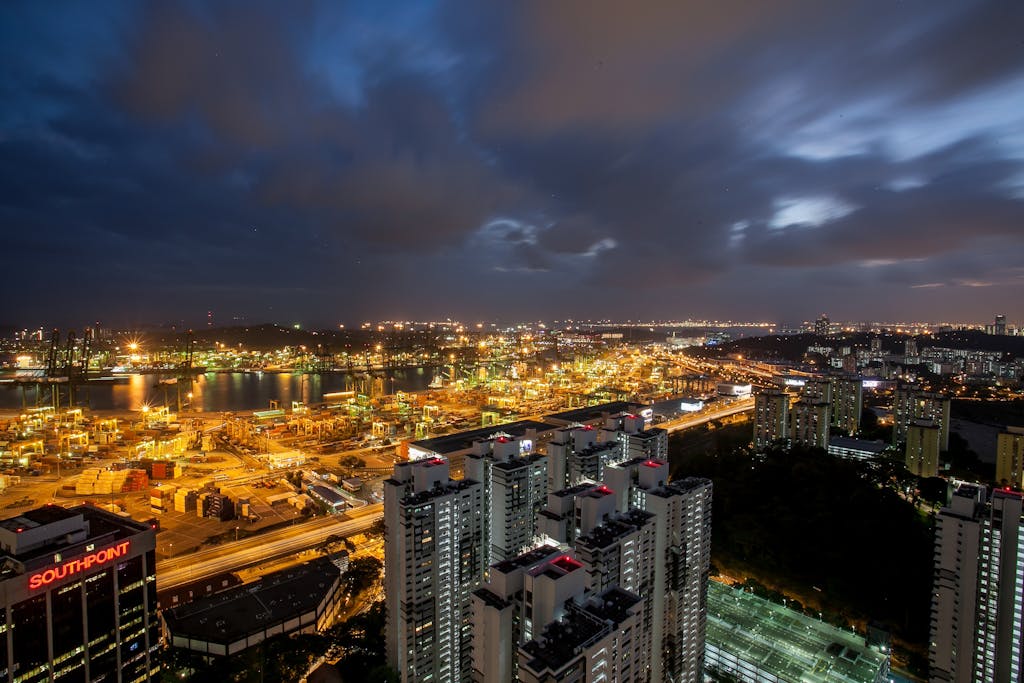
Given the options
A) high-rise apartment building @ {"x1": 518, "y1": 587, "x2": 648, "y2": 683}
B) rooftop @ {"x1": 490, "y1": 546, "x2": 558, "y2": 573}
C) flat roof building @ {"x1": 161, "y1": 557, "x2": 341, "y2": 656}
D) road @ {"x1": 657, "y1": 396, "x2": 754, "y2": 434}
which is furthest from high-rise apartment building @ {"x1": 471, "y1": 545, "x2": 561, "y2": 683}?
road @ {"x1": 657, "y1": 396, "x2": 754, "y2": 434}

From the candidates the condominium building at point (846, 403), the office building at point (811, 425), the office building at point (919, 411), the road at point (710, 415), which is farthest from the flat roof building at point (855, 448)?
the road at point (710, 415)

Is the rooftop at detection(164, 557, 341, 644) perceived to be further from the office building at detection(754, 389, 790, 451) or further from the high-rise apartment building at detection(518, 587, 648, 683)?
the office building at detection(754, 389, 790, 451)

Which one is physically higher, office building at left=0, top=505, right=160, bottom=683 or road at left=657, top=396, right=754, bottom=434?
office building at left=0, top=505, right=160, bottom=683

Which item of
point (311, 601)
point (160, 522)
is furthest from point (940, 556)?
point (160, 522)

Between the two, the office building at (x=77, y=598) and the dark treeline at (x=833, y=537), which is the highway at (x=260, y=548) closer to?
the office building at (x=77, y=598)

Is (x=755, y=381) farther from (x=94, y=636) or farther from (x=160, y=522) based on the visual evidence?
(x=94, y=636)
